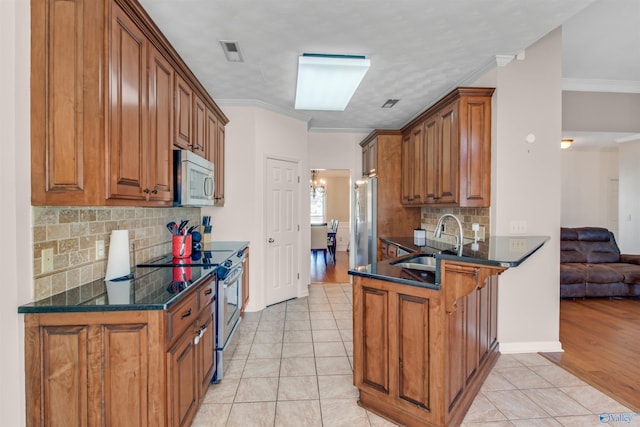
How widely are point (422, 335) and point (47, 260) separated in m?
1.97

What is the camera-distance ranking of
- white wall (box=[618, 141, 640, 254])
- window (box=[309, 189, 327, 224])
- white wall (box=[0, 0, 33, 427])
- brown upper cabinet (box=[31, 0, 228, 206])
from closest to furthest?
white wall (box=[0, 0, 33, 427]) < brown upper cabinet (box=[31, 0, 228, 206]) < white wall (box=[618, 141, 640, 254]) < window (box=[309, 189, 327, 224])

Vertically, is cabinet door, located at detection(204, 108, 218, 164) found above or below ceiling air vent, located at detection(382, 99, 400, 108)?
below

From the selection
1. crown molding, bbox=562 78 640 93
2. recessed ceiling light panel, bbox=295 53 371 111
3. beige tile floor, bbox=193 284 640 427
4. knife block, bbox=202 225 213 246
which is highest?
crown molding, bbox=562 78 640 93

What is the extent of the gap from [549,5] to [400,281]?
6.72ft

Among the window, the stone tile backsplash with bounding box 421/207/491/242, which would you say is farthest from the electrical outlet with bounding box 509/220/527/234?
the window

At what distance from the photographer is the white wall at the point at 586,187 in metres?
6.64

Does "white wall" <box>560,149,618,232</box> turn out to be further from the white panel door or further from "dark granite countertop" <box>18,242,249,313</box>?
"dark granite countertop" <box>18,242,249,313</box>

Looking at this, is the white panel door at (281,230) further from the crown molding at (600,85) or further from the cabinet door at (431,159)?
the crown molding at (600,85)

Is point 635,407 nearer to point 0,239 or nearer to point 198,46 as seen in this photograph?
point 0,239

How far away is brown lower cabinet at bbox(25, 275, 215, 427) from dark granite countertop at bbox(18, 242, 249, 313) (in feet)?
0.10

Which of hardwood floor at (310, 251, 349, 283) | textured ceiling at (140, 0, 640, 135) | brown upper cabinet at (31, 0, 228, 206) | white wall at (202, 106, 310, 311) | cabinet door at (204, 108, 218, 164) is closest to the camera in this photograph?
brown upper cabinet at (31, 0, 228, 206)

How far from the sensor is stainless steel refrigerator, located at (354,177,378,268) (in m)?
4.61

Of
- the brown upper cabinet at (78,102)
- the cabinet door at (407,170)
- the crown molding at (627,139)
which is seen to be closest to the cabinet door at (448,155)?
the cabinet door at (407,170)

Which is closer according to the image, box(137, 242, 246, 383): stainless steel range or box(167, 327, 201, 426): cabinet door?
box(167, 327, 201, 426): cabinet door
